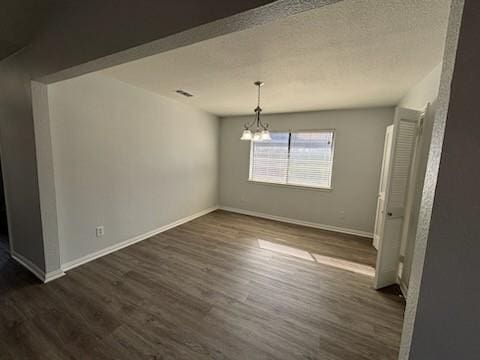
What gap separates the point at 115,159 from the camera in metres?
3.00

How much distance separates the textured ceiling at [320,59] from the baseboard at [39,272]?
8.32 feet

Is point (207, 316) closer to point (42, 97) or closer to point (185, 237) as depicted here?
point (185, 237)

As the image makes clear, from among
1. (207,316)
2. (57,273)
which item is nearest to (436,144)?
(207,316)

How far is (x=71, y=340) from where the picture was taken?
1640mm

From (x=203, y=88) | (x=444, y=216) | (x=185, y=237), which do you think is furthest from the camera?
(x=185, y=237)

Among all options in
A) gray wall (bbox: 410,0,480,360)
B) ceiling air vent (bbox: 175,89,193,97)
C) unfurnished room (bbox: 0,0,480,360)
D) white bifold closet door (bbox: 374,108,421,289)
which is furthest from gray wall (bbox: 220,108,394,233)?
gray wall (bbox: 410,0,480,360)

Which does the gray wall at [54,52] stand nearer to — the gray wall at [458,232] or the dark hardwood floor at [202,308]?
the dark hardwood floor at [202,308]

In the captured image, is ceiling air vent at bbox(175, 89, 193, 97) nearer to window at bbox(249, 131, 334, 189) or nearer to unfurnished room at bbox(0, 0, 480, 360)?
unfurnished room at bbox(0, 0, 480, 360)

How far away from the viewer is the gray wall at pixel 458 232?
0.67m

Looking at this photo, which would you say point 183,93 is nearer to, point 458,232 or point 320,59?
point 320,59

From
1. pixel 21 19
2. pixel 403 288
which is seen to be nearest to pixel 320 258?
pixel 403 288

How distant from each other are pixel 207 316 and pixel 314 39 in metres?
2.61

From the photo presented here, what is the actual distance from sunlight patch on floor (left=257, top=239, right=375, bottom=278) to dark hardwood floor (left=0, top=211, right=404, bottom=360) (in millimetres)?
27

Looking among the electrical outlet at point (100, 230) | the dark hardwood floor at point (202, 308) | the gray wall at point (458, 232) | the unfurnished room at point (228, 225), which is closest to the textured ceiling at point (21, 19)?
the unfurnished room at point (228, 225)
